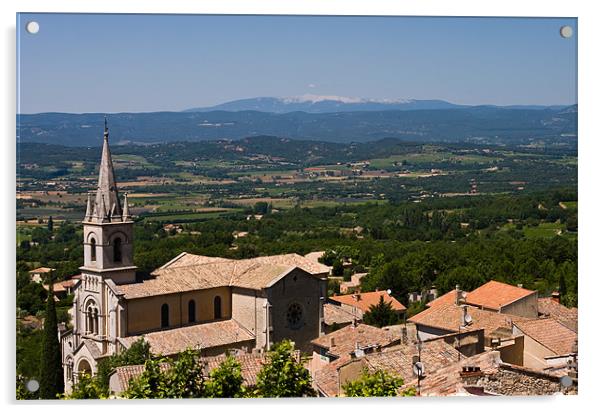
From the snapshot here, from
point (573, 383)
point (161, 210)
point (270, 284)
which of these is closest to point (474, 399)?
point (573, 383)

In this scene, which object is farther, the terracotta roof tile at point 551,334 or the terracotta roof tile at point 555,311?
the terracotta roof tile at point 555,311

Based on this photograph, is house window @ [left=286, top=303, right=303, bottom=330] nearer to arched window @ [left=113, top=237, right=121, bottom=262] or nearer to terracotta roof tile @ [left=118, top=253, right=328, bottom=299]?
terracotta roof tile @ [left=118, top=253, right=328, bottom=299]

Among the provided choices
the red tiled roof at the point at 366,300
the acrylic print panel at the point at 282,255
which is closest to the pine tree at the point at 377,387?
the acrylic print panel at the point at 282,255

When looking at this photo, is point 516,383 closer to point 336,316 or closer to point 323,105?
point 323,105

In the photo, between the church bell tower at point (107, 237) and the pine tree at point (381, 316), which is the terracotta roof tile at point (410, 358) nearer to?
the church bell tower at point (107, 237)

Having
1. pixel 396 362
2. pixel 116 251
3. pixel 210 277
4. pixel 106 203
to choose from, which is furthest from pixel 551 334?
pixel 106 203

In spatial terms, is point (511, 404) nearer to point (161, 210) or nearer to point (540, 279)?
point (540, 279)
